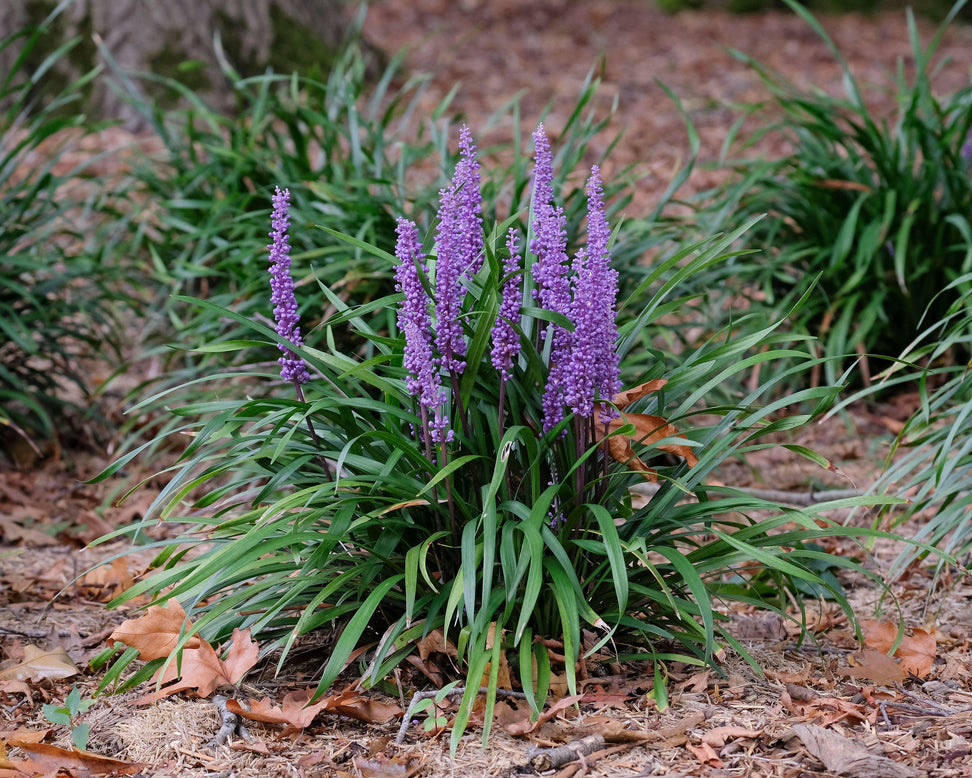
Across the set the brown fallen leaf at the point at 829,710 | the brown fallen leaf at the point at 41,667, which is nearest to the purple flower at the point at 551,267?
the brown fallen leaf at the point at 829,710

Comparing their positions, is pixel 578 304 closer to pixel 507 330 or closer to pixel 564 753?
pixel 507 330

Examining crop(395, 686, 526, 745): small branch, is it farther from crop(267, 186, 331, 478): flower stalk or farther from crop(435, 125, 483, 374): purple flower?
crop(435, 125, 483, 374): purple flower

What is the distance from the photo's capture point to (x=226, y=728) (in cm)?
216

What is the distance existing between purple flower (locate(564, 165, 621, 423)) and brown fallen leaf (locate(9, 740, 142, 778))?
3.85ft

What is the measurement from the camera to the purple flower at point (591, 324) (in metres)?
2.07

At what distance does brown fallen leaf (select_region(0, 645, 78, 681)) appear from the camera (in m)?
2.42

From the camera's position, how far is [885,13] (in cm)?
1082

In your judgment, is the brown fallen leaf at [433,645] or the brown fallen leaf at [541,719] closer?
the brown fallen leaf at [541,719]

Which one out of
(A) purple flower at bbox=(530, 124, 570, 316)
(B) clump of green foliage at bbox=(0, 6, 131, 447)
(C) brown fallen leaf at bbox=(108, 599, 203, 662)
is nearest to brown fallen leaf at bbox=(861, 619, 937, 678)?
(A) purple flower at bbox=(530, 124, 570, 316)

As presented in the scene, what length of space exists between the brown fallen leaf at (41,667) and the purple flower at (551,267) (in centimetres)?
133

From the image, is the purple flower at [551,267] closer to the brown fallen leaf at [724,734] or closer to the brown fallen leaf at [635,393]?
the brown fallen leaf at [635,393]

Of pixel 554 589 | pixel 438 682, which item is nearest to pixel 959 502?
pixel 554 589

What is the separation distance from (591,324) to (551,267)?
163 mm

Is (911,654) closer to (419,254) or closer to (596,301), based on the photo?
(596,301)
